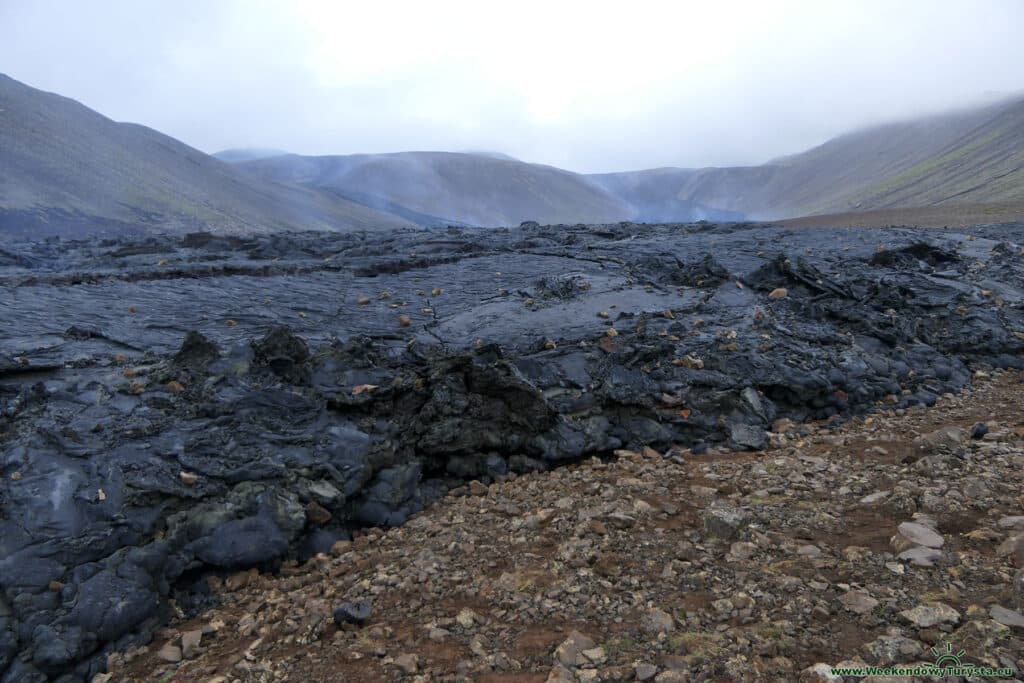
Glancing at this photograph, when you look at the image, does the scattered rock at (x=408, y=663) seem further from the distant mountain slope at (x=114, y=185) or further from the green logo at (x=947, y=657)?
the distant mountain slope at (x=114, y=185)

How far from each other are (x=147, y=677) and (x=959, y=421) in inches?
260

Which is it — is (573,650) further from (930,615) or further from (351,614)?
(930,615)

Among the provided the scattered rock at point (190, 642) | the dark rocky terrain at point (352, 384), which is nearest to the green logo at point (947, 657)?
the dark rocky terrain at point (352, 384)

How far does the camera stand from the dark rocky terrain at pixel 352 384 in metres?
3.76

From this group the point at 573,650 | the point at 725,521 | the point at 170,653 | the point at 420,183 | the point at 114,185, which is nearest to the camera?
the point at 573,650

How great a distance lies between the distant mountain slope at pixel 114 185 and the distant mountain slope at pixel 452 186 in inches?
849

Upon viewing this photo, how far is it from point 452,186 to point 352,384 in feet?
272

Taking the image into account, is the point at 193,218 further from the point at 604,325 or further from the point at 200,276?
the point at 604,325

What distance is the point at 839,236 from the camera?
14.8 m

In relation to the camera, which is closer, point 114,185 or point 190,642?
point 190,642

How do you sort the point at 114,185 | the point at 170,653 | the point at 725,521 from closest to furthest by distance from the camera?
the point at 170,653 → the point at 725,521 → the point at 114,185

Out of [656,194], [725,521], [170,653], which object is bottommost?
[170,653]

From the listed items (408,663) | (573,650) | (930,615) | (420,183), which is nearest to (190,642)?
(408,663)

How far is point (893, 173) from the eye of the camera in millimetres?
65250
